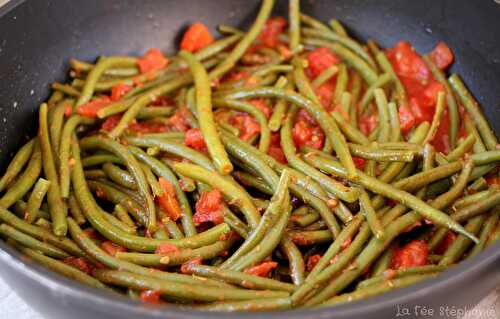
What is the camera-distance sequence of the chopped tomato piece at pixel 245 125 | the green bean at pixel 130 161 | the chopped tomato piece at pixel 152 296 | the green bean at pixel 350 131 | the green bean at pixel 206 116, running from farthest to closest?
the chopped tomato piece at pixel 245 125, the green bean at pixel 350 131, the green bean at pixel 206 116, the green bean at pixel 130 161, the chopped tomato piece at pixel 152 296

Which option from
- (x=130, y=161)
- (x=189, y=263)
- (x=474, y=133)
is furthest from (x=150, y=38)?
(x=474, y=133)

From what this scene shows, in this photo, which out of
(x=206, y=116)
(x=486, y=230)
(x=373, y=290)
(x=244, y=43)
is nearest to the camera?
(x=373, y=290)

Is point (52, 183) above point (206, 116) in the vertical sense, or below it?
below

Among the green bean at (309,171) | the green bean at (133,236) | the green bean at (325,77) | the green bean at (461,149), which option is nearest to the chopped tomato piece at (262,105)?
the green bean at (309,171)

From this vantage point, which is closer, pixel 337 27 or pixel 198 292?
pixel 198 292

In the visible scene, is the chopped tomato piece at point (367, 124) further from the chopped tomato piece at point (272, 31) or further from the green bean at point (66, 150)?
the green bean at point (66, 150)

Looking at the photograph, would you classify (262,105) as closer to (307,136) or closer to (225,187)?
(307,136)

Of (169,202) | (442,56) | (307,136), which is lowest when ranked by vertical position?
(169,202)
